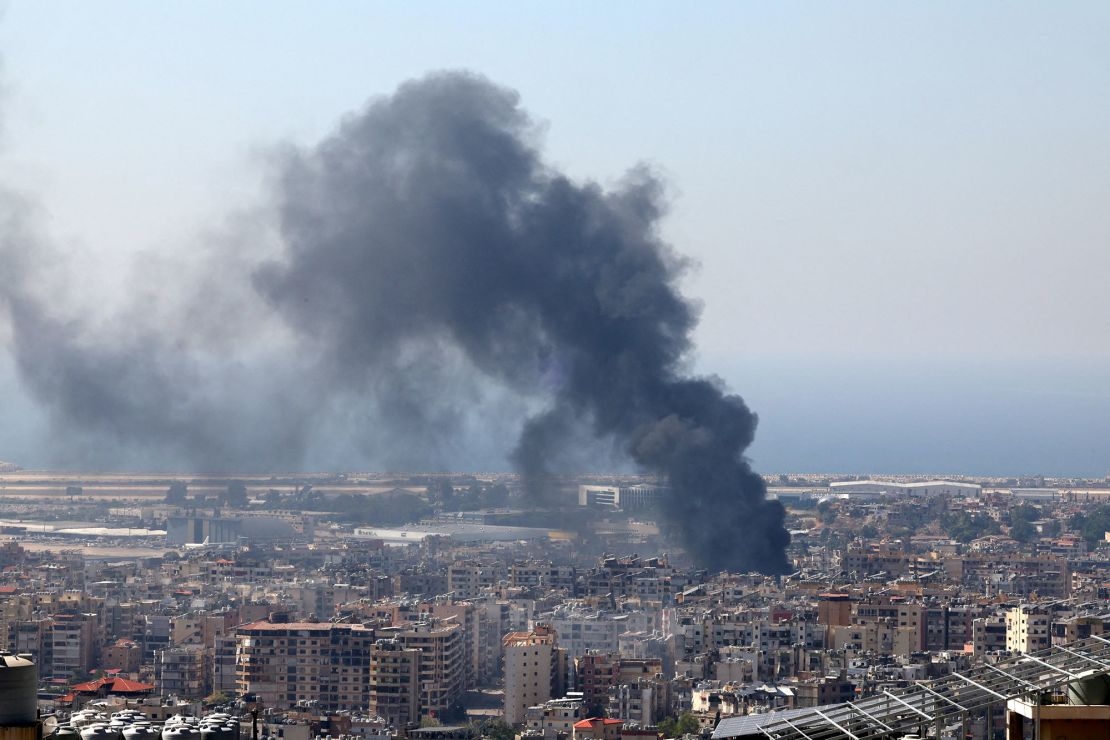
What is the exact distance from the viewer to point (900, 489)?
322 ft

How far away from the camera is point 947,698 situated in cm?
817

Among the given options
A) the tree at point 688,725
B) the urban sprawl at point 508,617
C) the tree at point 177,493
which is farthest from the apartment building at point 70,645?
the tree at point 177,493

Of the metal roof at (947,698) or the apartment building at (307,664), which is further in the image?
the apartment building at (307,664)

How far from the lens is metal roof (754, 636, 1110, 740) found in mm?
7945

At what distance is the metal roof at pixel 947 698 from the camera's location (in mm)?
7945

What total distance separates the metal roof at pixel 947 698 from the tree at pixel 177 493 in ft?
206

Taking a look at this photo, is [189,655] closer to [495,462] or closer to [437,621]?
[437,621]

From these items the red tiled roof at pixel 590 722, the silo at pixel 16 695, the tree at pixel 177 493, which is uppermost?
the tree at pixel 177 493

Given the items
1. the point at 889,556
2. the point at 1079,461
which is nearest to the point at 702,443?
Answer: the point at 889,556

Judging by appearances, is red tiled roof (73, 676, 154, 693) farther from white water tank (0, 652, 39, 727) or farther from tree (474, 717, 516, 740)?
white water tank (0, 652, 39, 727)

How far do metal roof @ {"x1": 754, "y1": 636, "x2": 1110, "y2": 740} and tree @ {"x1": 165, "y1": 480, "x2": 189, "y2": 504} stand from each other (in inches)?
2477

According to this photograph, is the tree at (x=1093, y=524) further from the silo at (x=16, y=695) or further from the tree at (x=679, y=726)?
the silo at (x=16, y=695)

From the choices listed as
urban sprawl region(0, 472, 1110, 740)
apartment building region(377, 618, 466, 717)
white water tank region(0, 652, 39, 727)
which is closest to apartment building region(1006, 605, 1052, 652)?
urban sprawl region(0, 472, 1110, 740)

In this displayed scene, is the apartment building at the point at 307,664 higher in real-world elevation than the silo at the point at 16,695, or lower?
lower
